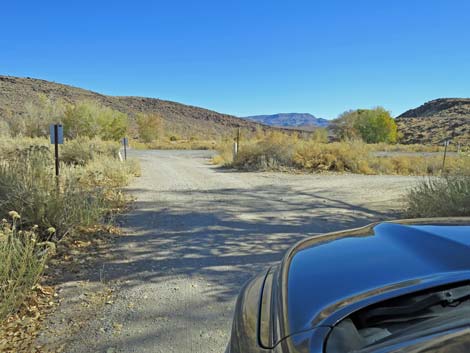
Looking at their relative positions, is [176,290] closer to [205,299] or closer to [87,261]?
A: [205,299]

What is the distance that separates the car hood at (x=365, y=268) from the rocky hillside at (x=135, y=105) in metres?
59.4

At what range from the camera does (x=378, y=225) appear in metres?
2.40

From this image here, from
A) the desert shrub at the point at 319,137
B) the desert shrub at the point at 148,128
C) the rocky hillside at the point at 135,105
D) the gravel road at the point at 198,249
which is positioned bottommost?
the gravel road at the point at 198,249

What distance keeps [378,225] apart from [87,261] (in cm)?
370

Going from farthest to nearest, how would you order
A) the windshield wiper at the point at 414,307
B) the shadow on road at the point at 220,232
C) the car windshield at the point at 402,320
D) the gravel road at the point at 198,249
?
the shadow on road at the point at 220,232, the gravel road at the point at 198,249, the windshield wiper at the point at 414,307, the car windshield at the point at 402,320

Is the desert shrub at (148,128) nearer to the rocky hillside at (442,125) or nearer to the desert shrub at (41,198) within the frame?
the rocky hillside at (442,125)

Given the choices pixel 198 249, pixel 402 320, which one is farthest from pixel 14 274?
pixel 402 320

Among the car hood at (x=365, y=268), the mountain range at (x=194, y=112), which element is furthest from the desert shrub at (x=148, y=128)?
the car hood at (x=365, y=268)

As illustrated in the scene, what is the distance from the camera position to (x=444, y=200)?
6395 mm

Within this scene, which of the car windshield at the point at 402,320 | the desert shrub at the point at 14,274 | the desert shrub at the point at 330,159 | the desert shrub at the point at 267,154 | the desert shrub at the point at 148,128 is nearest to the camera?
the car windshield at the point at 402,320

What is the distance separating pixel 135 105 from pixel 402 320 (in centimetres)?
10243

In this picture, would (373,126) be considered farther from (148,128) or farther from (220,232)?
(220,232)

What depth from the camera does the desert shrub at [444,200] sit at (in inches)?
239

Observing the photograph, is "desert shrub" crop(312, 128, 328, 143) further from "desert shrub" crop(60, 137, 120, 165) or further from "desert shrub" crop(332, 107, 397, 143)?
"desert shrub" crop(332, 107, 397, 143)
